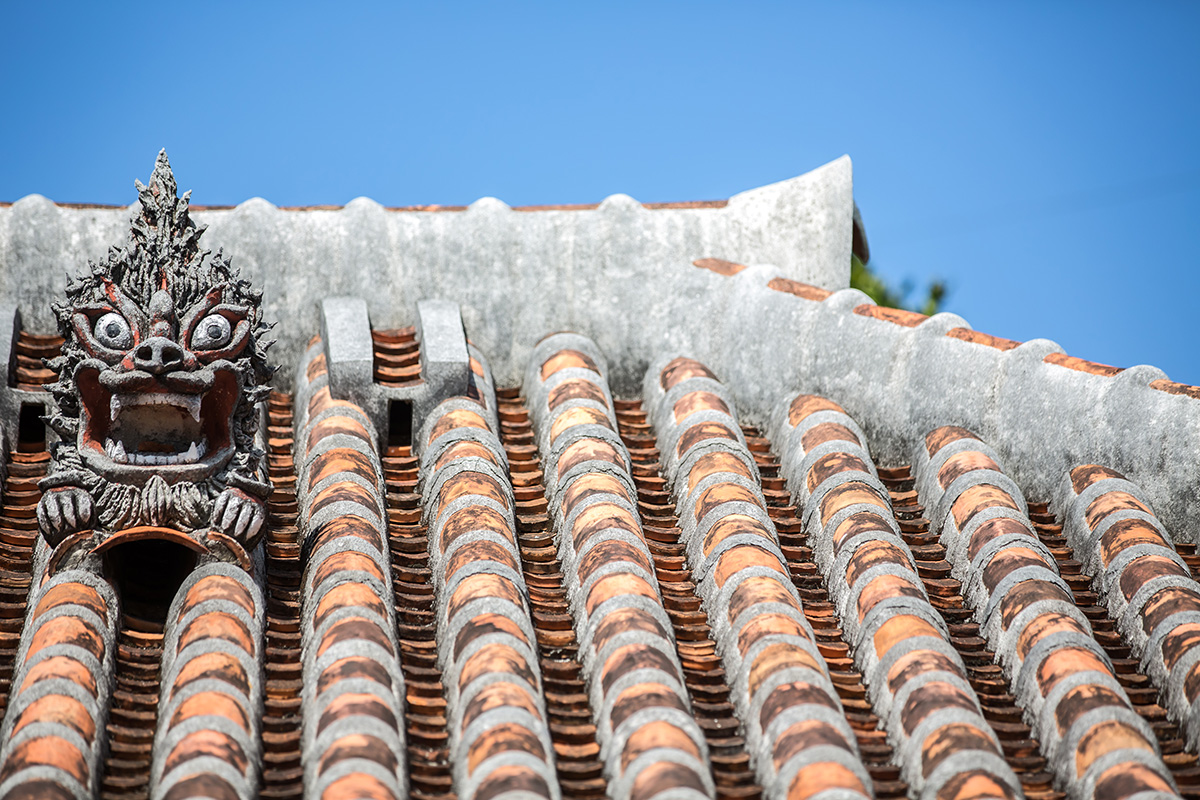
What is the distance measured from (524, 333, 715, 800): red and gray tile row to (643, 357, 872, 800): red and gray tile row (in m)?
0.29

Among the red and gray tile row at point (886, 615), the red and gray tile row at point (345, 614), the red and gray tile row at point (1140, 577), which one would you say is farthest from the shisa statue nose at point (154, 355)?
the red and gray tile row at point (1140, 577)

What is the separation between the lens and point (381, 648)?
675 centimetres

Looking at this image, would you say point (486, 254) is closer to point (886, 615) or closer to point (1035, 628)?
point (886, 615)

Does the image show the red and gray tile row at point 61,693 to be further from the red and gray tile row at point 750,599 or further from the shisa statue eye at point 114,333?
the red and gray tile row at point 750,599

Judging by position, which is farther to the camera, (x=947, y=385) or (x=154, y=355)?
(x=947, y=385)

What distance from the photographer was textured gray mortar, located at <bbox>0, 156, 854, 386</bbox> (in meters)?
9.99

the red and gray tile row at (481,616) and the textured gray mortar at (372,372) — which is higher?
the textured gray mortar at (372,372)

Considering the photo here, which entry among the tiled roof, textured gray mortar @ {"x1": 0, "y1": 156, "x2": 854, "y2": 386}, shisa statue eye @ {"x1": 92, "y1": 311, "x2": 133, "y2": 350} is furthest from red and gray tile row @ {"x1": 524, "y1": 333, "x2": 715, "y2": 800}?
shisa statue eye @ {"x1": 92, "y1": 311, "x2": 133, "y2": 350}

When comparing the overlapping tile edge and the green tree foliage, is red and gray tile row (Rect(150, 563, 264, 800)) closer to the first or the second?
the overlapping tile edge

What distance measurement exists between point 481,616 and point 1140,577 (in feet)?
10.6

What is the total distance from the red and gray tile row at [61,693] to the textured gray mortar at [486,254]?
10.8ft

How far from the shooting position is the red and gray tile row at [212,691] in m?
5.96

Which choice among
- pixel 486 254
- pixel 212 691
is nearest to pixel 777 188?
pixel 486 254

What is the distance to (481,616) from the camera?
6980 millimetres
